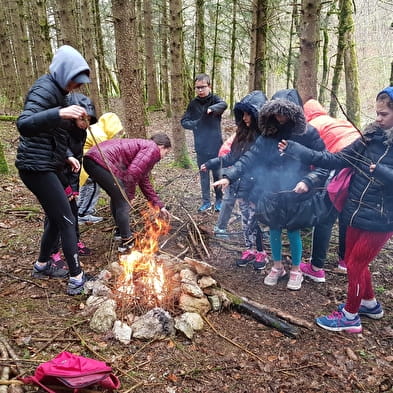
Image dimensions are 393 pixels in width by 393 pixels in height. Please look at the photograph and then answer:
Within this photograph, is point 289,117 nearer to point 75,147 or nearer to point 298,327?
point 298,327

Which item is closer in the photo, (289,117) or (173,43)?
(289,117)

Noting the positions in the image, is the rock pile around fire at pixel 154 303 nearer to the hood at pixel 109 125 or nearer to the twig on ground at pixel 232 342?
the twig on ground at pixel 232 342

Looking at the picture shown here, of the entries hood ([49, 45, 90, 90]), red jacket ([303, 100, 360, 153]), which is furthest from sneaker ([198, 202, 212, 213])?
hood ([49, 45, 90, 90])

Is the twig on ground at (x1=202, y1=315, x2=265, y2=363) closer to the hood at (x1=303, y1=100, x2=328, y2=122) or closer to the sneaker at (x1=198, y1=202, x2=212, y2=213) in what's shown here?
the sneaker at (x1=198, y1=202, x2=212, y2=213)

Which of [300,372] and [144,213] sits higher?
[144,213]

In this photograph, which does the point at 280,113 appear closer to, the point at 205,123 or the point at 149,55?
the point at 205,123

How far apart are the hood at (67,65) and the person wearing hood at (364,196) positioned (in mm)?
2098

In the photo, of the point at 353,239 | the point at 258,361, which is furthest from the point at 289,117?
the point at 258,361

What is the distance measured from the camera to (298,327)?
3527 mm

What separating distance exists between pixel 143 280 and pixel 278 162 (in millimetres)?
1995

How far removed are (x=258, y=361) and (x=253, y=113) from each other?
9.17 feet

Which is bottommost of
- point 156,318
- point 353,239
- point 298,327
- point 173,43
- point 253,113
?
point 298,327

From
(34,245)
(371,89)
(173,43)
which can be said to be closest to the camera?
(34,245)

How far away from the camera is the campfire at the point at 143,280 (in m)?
3.56
